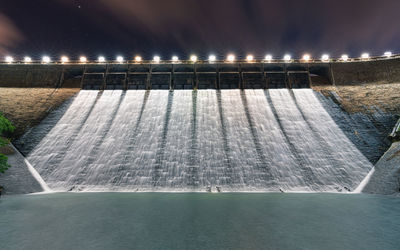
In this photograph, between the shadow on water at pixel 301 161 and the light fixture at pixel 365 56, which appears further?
the light fixture at pixel 365 56

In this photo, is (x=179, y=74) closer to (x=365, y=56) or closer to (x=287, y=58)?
(x=287, y=58)

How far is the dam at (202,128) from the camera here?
45.6 ft

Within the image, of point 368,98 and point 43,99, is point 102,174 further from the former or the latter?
point 368,98

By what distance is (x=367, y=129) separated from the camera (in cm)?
1820

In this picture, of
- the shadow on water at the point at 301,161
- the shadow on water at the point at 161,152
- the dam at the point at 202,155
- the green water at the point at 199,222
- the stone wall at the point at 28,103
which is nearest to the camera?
the green water at the point at 199,222

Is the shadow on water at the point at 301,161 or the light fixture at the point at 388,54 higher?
the light fixture at the point at 388,54

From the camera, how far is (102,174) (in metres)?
14.2

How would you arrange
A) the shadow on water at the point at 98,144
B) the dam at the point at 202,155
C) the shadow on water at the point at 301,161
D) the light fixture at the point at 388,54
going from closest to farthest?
the dam at the point at 202,155 → the shadow on water at the point at 301,161 → the shadow on water at the point at 98,144 → the light fixture at the point at 388,54

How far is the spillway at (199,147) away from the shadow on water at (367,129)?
702mm

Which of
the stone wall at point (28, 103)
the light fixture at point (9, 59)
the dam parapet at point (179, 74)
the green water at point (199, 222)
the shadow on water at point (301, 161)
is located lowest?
the green water at point (199, 222)

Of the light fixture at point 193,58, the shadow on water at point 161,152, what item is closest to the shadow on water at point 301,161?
the shadow on water at point 161,152

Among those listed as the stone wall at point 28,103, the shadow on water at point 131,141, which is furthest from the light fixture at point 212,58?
the stone wall at point 28,103

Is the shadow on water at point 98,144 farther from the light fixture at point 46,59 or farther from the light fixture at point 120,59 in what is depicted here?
the light fixture at point 46,59

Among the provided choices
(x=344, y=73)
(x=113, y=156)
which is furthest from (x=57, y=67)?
(x=344, y=73)
